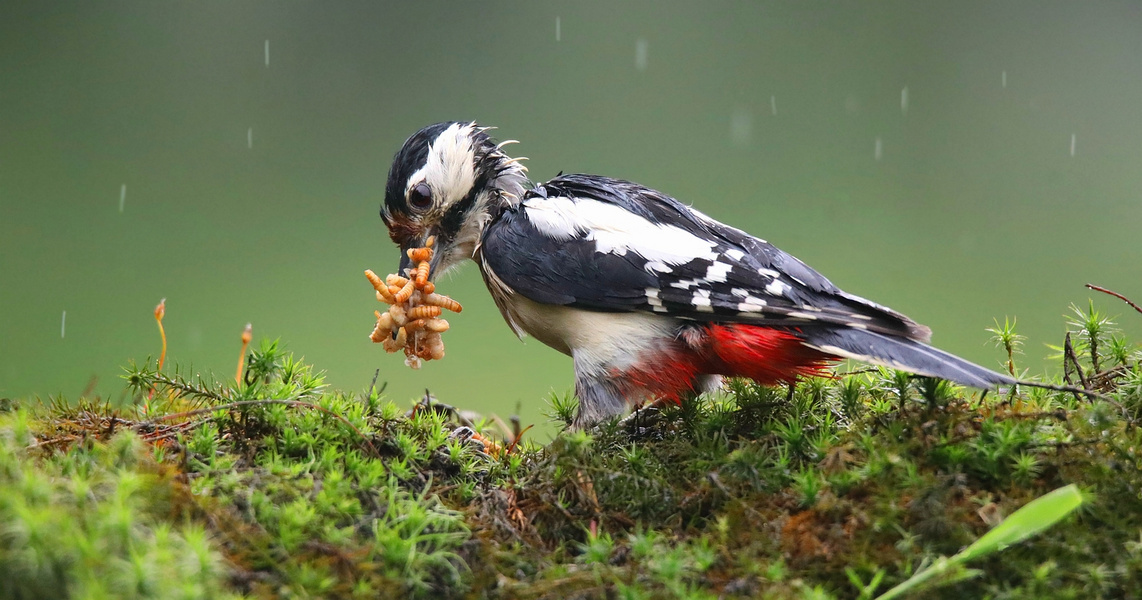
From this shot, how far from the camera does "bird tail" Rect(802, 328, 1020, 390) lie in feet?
4.99

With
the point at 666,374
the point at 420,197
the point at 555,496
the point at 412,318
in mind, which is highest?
the point at 420,197

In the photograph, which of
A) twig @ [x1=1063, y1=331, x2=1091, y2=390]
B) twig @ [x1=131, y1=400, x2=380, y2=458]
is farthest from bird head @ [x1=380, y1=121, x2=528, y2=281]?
twig @ [x1=1063, y1=331, x2=1091, y2=390]

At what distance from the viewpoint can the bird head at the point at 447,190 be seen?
231 centimetres

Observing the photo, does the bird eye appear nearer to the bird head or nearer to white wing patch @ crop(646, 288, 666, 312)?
the bird head

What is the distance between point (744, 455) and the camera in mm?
1442

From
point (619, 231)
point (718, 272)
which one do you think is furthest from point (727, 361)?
point (619, 231)

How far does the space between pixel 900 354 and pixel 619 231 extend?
2.50 ft

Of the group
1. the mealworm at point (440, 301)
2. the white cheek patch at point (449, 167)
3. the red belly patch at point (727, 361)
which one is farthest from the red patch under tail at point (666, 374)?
the white cheek patch at point (449, 167)

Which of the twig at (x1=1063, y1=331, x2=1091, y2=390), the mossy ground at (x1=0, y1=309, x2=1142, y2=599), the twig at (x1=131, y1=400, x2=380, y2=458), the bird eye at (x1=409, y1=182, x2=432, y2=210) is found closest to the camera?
the mossy ground at (x1=0, y1=309, x2=1142, y2=599)

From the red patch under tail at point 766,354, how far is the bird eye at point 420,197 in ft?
2.77

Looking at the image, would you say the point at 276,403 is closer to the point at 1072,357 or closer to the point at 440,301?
the point at 440,301

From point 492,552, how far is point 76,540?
1.85 ft

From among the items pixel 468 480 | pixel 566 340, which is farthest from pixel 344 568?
pixel 566 340

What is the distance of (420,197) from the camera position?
7.56 ft
